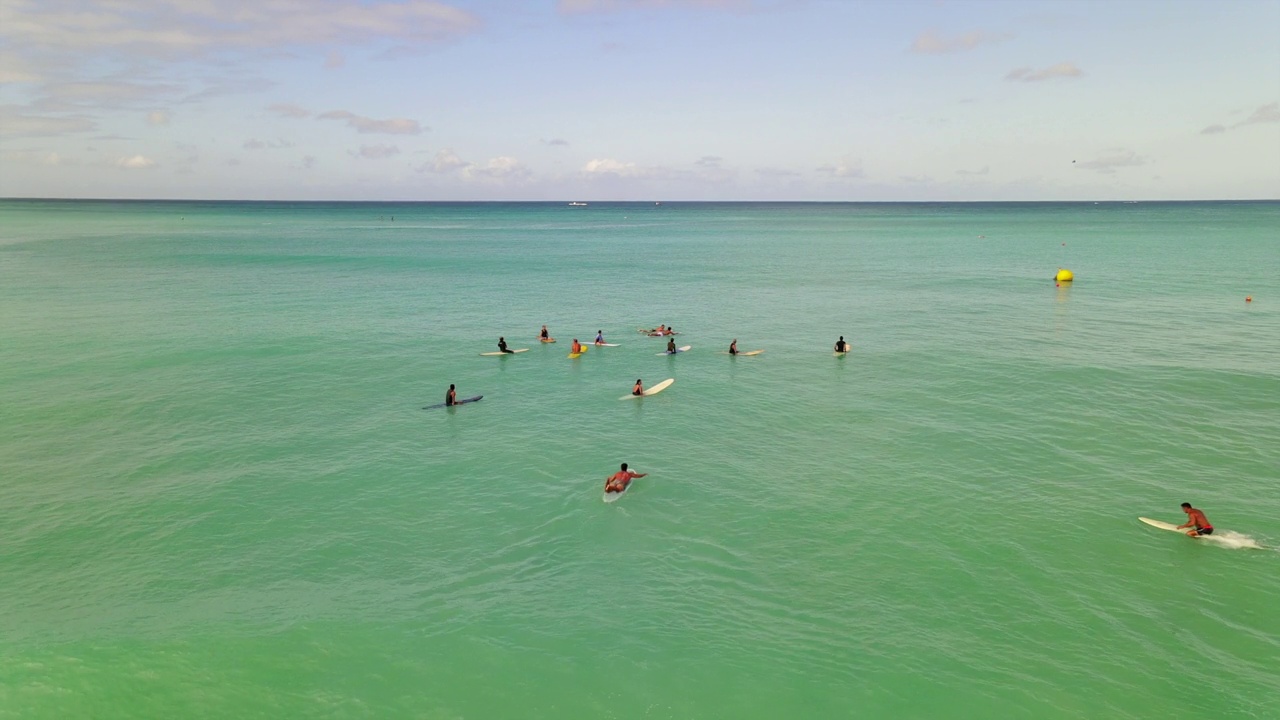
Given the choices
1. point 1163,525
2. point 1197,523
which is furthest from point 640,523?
point 1197,523

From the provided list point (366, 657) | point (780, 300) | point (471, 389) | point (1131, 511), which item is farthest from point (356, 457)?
point (780, 300)

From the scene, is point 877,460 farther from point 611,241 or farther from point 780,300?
point 611,241

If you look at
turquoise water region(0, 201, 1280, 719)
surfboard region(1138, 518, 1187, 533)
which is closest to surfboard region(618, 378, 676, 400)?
turquoise water region(0, 201, 1280, 719)

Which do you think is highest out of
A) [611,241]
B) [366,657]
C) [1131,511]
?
[611,241]

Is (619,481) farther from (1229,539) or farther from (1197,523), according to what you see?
(1229,539)

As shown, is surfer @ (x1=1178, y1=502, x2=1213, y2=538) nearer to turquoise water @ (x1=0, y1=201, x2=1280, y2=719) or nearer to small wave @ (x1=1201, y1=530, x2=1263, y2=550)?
small wave @ (x1=1201, y1=530, x2=1263, y2=550)

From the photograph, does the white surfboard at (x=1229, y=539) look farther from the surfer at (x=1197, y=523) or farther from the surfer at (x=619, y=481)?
the surfer at (x=619, y=481)
